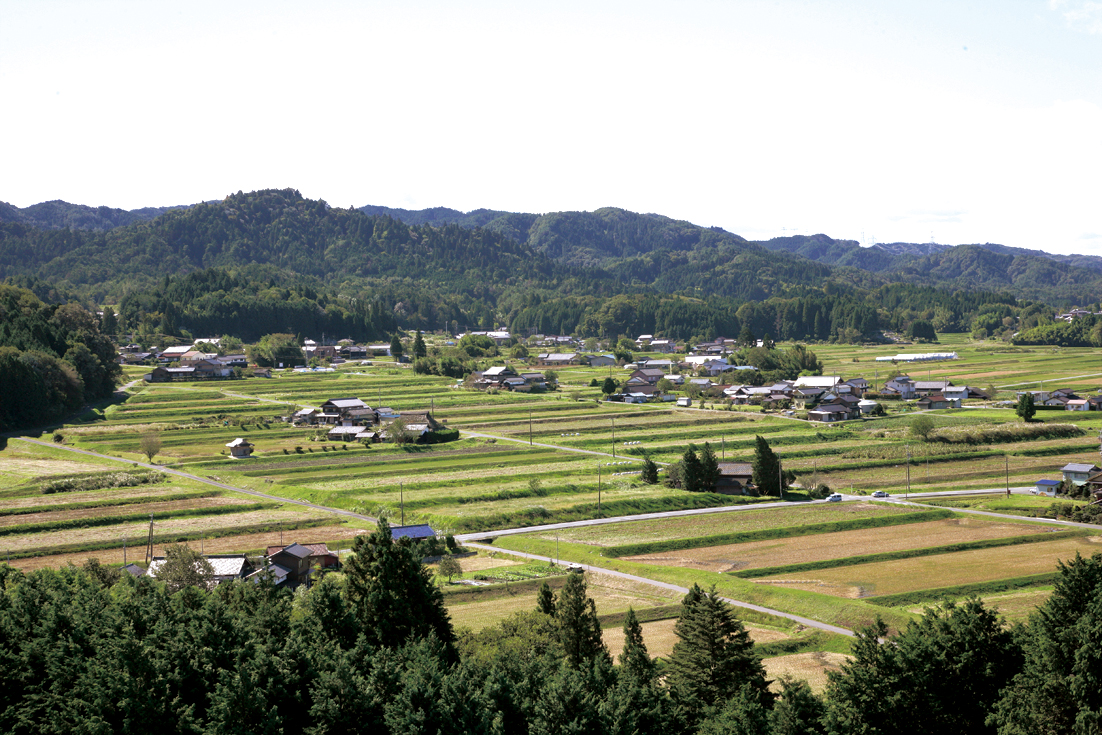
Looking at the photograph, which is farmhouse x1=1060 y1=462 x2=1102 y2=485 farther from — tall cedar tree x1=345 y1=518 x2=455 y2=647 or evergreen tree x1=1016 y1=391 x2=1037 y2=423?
tall cedar tree x1=345 y1=518 x2=455 y2=647

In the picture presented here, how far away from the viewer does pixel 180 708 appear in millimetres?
18328

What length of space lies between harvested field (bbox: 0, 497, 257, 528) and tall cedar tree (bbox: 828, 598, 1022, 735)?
120 ft

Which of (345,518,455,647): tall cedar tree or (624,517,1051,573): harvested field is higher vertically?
(345,518,455,647): tall cedar tree

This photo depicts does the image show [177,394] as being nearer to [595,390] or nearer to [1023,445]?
[595,390]

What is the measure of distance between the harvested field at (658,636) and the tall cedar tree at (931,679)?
797 cm

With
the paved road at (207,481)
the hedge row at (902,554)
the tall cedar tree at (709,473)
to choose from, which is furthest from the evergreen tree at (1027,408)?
the paved road at (207,481)

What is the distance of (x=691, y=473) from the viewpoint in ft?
172

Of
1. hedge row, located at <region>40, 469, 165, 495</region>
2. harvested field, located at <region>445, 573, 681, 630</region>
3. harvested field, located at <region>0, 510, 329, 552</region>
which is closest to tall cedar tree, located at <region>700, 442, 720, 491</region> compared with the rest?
harvested field, located at <region>445, 573, 681, 630</region>

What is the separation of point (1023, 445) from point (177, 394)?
238 feet

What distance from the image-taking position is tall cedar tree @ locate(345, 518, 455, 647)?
2292cm

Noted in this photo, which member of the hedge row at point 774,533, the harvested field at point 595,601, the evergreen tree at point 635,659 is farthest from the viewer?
the hedge row at point 774,533

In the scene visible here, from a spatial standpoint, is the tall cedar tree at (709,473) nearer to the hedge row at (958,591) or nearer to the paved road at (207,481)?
the paved road at (207,481)

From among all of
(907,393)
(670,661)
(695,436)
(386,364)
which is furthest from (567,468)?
(386,364)

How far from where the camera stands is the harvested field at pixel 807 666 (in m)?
25.7
